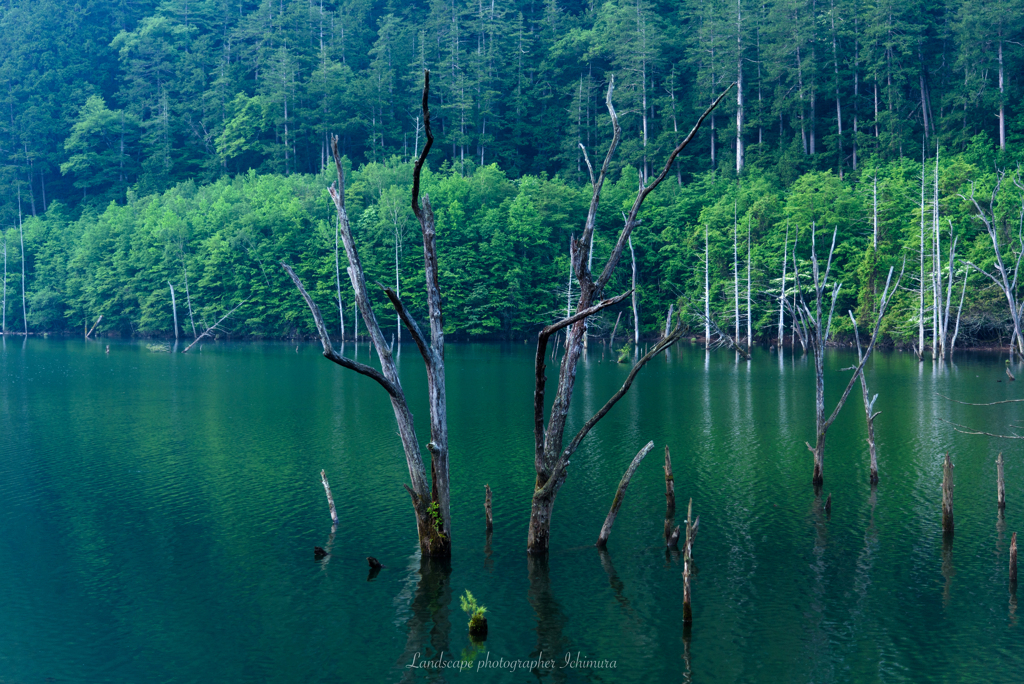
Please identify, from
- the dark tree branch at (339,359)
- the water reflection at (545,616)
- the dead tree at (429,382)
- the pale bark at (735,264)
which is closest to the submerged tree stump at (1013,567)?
the water reflection at (545,616)

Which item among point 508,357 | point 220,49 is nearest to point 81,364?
point 508,357

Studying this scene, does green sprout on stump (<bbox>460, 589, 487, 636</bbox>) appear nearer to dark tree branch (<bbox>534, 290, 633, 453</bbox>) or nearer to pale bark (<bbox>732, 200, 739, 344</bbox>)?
dark tree branch (<bbox>534, 290, 633, 453</bbox>)

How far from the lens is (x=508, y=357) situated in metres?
59.5

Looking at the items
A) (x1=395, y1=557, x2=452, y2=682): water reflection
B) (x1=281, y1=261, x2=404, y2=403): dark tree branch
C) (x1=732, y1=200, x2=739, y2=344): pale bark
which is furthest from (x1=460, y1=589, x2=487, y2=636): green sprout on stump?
(x1=732, y1=200, x2=739, y2=344): pale bark

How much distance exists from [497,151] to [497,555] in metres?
91.7

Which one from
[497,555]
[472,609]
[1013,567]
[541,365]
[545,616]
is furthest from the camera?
[497,555]

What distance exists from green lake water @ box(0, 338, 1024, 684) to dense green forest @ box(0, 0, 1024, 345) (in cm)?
2770

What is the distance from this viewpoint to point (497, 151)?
10388 centimetres

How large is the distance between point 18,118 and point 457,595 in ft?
389

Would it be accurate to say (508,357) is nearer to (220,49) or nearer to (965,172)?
(965,172)

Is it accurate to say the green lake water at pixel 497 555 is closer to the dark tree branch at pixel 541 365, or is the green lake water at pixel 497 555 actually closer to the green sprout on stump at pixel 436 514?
the green sprout on stump at pixel 436 514

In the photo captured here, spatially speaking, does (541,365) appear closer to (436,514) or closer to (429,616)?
(436,514)

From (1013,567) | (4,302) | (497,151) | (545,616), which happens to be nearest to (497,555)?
(545,616)

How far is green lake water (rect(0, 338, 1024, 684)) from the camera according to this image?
40.1 feet
